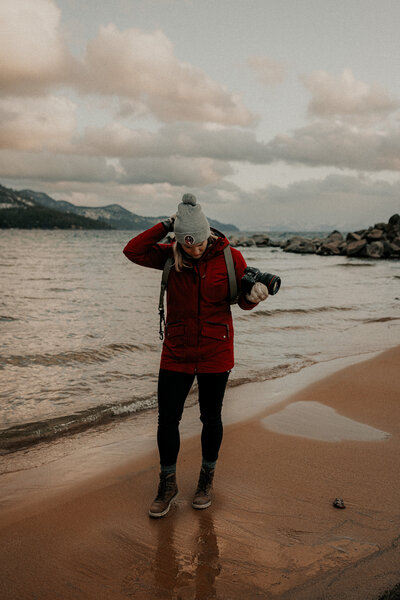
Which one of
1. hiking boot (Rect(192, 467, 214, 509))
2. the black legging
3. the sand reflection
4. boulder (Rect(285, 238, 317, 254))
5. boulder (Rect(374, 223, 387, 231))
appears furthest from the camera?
boulder (Rect(285, 238, 317, 254))

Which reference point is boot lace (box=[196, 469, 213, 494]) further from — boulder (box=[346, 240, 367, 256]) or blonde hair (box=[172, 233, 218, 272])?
boulder (box=[346, 240, 367, 256])

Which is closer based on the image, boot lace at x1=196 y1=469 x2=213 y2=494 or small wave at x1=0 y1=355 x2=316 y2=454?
boot lace at x1=196 y1=469 x2=213 y2=494

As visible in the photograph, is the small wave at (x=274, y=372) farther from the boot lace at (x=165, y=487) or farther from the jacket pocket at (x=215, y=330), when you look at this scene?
the jacket pocket at (x=215, y=330)

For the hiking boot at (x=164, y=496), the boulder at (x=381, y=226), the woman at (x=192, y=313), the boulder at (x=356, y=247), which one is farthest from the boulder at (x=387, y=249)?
the hiking boot at (x=164, y=496)

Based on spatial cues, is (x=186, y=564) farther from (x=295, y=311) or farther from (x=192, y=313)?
(x=295, y=311)

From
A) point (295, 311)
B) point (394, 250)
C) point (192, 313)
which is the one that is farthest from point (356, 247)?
point (192, 313)

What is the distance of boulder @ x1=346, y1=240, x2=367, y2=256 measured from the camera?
45375 mm

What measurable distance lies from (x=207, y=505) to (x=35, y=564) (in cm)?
135

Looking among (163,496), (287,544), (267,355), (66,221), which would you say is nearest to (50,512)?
(163,496)

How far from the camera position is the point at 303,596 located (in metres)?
2.61

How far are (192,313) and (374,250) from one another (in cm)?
4452

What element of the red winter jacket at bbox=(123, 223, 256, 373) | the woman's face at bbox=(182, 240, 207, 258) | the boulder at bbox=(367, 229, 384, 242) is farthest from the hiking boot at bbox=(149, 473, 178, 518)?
the boulder at bbox=(367, 229, 384, 242)

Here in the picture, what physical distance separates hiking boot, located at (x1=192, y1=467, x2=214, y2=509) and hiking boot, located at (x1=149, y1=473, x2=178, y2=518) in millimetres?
198

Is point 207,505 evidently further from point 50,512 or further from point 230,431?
point 230,431
